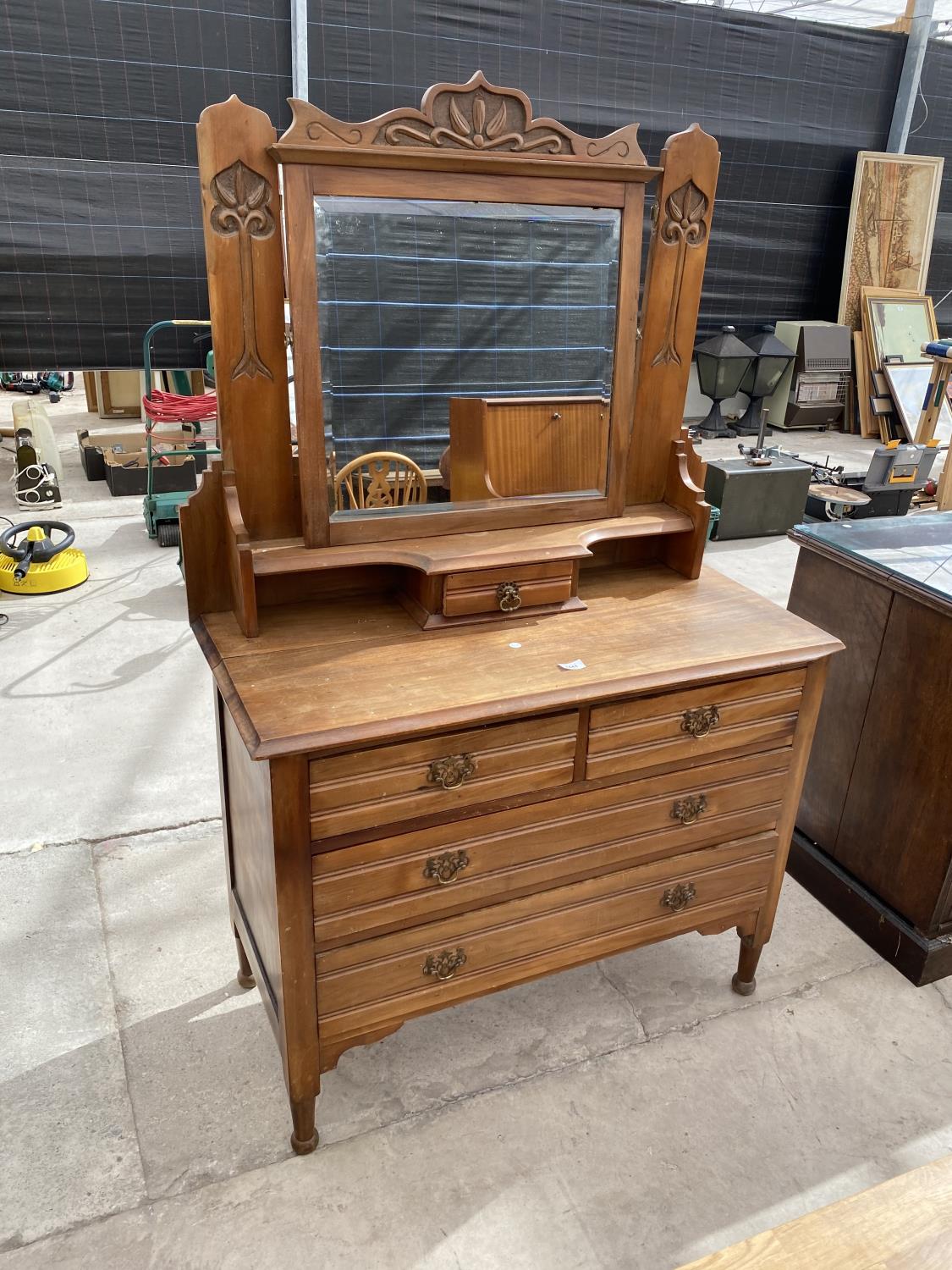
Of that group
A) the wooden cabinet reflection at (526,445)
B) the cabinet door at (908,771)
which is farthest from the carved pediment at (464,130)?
the cabinet door at (908,771)

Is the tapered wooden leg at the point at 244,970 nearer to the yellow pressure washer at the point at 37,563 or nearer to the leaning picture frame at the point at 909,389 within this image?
the yellow pressure washer at the point at 37,563

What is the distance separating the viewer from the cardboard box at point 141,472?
6.26m

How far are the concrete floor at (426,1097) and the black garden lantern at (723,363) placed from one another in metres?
6.03

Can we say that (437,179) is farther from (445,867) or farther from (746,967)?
(746,967)

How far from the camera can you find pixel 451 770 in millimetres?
1854

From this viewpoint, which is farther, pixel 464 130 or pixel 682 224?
pixel 682 224

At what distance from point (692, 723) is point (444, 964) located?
0.79 meters

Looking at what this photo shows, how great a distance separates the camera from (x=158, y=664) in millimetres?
4379

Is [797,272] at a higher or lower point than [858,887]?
higher

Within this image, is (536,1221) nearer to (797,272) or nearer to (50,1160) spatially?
(50,1160)

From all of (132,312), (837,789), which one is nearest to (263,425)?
(837,789)

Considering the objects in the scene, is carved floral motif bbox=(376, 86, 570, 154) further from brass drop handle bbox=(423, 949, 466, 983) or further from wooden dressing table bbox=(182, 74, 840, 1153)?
brass drop handle bbox=(423, 949, 466, 983)

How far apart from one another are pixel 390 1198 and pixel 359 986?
Answer: 0.50m

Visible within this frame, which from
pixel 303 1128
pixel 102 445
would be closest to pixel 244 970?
pixel 303 1128
